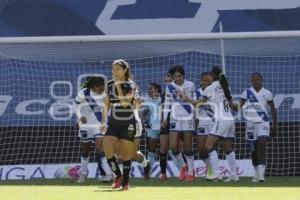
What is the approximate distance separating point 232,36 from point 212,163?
8.02ft

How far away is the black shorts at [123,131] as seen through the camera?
12297mm

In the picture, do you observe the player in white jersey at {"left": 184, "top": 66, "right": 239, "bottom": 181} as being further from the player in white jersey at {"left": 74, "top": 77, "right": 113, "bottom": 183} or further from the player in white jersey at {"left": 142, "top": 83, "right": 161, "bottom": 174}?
the player in white jersey at {"left": 74, "top": 77, "right": 113, "bottom": 183}

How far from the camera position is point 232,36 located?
16031 millimetres

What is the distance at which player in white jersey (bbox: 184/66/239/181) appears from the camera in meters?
15.1

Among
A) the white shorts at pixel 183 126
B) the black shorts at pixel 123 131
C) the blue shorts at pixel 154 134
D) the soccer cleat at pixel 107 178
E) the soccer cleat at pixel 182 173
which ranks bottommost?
the soccer cleat at pixel 107 178

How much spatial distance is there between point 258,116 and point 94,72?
3.99m

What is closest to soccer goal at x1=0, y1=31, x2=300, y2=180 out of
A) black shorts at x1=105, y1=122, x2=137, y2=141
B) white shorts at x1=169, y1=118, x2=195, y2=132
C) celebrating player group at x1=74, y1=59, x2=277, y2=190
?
celebrating player group at x1=74, y1=59, x2=277, y2=190

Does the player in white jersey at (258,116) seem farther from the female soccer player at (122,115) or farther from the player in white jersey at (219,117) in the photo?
the female soccer player at (122,115)

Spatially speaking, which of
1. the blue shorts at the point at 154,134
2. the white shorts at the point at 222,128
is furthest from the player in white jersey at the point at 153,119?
the white shorts at the point at 222,128

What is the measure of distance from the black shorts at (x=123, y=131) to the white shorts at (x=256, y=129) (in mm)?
3702

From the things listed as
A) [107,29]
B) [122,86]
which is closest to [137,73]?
[107,29]

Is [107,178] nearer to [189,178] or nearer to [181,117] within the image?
[189,178]

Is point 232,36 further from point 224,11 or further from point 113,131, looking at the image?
point 113,131
